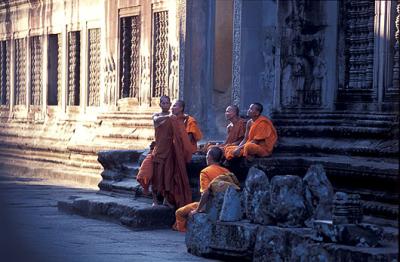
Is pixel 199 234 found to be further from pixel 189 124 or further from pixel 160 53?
pixel 160 53

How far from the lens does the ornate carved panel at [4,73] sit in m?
22.9

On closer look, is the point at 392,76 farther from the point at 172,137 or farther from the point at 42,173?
the point at 42,173

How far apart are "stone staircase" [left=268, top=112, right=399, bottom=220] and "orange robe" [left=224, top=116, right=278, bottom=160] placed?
0.51 feet

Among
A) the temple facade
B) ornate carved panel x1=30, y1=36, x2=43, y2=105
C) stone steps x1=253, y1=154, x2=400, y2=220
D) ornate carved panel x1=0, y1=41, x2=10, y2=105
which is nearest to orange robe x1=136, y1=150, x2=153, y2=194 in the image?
the temple facade

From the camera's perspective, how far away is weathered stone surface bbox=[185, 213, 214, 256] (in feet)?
27.0

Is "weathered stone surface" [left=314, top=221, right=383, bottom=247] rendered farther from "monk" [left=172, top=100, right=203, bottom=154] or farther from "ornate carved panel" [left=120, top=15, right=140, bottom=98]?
"ornate carved panel" [left=120, top=15, right=140, bottom=98]

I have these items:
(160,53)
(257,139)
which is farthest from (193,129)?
(160,53)

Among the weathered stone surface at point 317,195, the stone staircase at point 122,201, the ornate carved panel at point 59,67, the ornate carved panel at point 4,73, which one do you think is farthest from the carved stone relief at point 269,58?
the ornate carved panel at point 4,73

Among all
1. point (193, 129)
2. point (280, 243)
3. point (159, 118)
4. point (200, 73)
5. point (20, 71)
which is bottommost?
point (280, 243)

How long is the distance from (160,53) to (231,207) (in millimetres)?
7032

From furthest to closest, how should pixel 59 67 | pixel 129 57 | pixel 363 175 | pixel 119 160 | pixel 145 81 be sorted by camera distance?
pixel 59 67, pixel 129 57, pixel 145 81, pixel 119 160, pixel 363 175

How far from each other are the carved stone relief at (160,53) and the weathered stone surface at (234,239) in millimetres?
6559

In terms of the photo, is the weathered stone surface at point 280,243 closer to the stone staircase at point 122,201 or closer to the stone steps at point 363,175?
the stone steps at point 363,175

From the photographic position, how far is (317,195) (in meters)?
7.59
